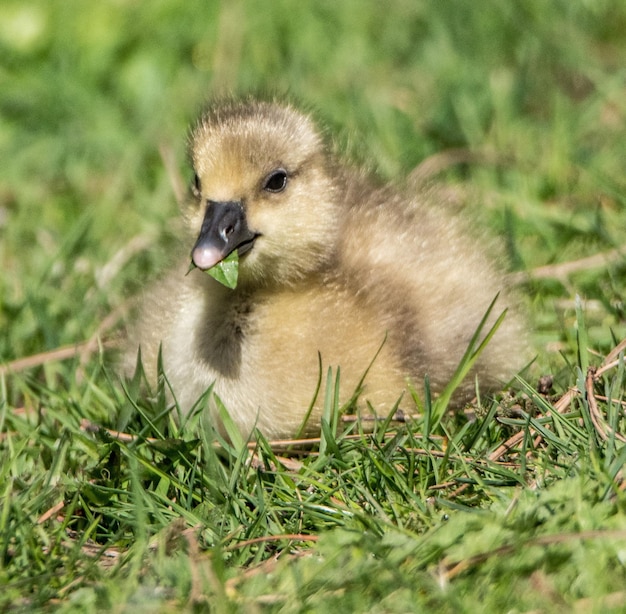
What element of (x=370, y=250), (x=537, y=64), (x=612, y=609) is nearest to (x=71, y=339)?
(x=370, y=250)

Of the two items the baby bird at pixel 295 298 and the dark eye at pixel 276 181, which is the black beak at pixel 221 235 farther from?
the dark eye at pixel 276 181

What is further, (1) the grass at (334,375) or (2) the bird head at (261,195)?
(2) the bird head at (261,195)

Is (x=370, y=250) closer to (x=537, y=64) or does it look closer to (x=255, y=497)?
(x=255, y=497)

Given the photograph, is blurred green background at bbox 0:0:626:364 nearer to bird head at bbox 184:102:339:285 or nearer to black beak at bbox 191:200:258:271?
bird head at bbox 184:102:339:285

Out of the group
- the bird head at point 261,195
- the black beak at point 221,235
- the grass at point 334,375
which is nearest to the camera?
the grass at point 334,375

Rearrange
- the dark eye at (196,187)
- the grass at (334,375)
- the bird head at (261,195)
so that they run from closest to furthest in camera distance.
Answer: the grass at (334,375)
the bird head at (261,195)
the dark eye at (196,187)

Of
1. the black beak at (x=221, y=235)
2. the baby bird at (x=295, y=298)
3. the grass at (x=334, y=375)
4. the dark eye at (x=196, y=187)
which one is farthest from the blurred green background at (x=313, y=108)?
the black beak at (x=221, y=235)

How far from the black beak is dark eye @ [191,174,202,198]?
0.15 metres

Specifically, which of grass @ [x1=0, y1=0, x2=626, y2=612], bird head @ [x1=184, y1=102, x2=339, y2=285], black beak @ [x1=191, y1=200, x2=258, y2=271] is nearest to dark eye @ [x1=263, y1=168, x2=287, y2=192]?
bird head @ [x1=184, y1=102, x2=339, y2=285]

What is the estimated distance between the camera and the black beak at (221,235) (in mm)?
2830

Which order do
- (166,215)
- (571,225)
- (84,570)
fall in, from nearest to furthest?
(84,570) < (571,225) < (166,215)

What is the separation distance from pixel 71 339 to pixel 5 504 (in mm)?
1217

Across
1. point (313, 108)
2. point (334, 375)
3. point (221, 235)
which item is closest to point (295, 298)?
point (334, 375)

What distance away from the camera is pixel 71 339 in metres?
3.67
